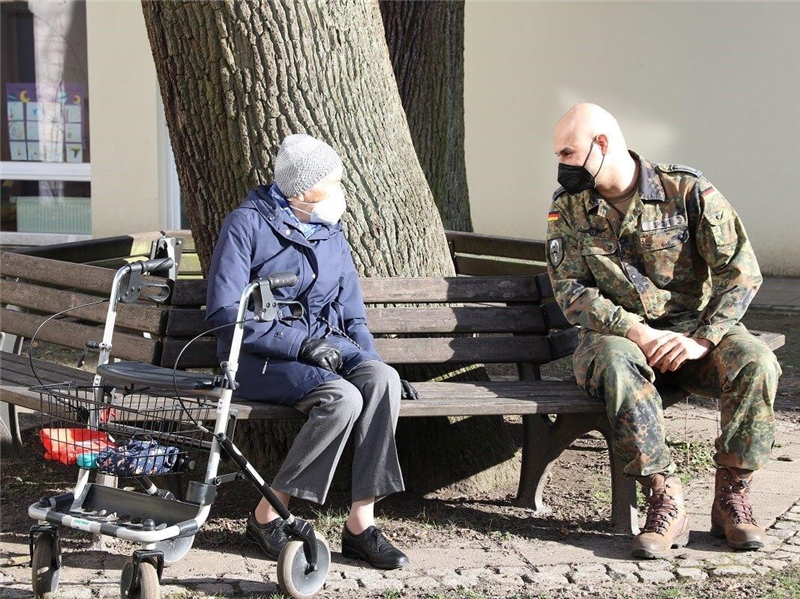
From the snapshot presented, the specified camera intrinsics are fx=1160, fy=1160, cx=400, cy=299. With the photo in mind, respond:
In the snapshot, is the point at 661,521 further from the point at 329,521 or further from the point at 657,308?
the point at 329,521

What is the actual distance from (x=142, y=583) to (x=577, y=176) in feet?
7.40

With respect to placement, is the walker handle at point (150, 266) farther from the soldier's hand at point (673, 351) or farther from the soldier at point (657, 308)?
the soldier's hand at point (673, 351)

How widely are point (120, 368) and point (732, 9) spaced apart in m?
9.11

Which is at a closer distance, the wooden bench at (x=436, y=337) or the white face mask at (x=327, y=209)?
the white face mask at (x=327, y=209)

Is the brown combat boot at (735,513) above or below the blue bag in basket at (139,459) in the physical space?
below

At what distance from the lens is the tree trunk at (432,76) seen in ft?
24.3

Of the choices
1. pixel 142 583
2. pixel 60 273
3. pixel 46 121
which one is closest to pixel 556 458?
pixel 142 583

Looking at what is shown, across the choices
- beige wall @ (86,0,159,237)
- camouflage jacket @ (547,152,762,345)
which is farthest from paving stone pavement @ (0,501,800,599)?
beige wall @ (86,0,159,237)

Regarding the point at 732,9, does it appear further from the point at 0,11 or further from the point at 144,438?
the point at 144,438

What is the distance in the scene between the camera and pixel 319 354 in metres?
4.05

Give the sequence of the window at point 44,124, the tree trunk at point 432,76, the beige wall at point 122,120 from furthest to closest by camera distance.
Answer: the window at point 44,124 < the beige wall at point 122,120 < the tree trunk at point 432,76

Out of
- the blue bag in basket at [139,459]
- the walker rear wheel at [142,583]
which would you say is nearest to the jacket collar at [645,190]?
the blue bag in basket at [139,459]

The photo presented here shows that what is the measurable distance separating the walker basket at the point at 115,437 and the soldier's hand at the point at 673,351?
169 centimetres

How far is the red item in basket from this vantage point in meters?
3.65
